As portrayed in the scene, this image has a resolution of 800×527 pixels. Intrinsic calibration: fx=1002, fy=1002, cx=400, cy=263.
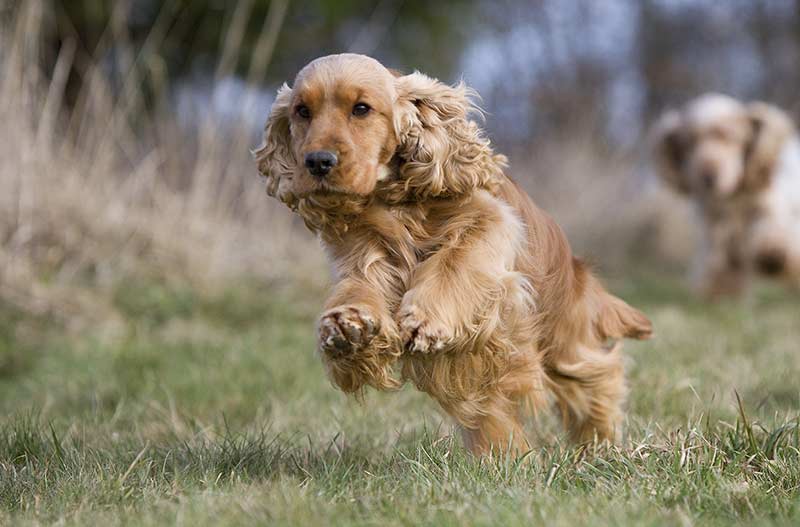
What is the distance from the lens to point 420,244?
9.14ft

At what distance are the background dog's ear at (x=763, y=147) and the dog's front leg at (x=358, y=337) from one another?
598 centimetres

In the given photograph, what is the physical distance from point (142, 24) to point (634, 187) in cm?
565

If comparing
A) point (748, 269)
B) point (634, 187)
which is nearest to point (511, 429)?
point (748, 269)

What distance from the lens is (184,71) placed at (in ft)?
32.8

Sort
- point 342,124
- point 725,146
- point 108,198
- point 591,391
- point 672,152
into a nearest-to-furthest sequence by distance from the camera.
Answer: point 342,124 → point 591,391 → point 108,198 → point 725,146 → point 672,152

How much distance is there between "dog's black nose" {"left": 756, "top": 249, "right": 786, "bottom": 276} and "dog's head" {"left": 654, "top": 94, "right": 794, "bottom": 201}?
1.83 feet

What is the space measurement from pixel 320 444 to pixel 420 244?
2.66 ft

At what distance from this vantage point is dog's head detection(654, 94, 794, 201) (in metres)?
7.86

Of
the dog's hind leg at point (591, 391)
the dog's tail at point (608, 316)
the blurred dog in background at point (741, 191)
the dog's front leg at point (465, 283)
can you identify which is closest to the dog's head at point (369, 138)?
the dog's front leg at point (465, 283)

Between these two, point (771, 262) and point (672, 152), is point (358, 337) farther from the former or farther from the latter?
point (672, 152)

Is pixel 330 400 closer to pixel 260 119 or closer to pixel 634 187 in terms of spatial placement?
pixel 260 119

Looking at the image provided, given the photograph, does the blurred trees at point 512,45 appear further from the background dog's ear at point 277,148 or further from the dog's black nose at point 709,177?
the dog's black nose at point 709,177

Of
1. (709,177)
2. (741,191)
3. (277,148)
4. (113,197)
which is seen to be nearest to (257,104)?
(113,197)

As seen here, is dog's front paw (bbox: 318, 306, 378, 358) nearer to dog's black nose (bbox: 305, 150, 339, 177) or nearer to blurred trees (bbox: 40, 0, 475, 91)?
dog's black nose (bbox: 305, 150, 339, 177)
